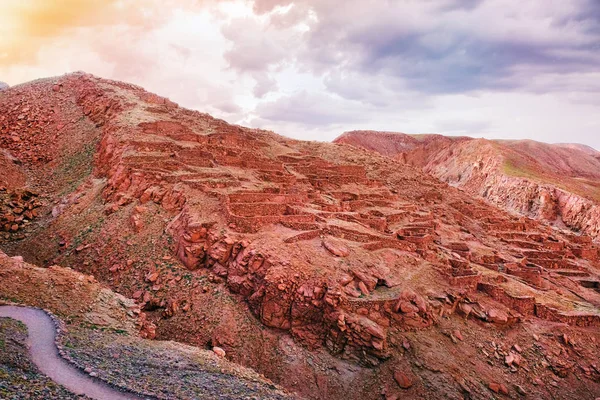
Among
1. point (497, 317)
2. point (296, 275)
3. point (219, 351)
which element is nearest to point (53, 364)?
point (219, 351)

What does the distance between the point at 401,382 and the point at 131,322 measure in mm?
9984

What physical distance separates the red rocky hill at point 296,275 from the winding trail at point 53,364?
17.1 feet

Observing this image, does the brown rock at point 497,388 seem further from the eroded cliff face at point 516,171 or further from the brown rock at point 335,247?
the eroded cliff face at point 516,171

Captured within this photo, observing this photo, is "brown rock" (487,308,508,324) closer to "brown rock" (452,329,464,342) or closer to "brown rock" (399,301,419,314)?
"brown rock" (452,329,464,342)

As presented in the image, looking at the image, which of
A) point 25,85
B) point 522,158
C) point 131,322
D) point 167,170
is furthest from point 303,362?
point 522,158

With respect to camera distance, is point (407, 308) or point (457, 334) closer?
point (407, 308)

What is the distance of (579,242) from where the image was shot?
1377 inches

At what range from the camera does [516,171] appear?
6266 cm

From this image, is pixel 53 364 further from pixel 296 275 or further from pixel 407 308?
pixel 407 308

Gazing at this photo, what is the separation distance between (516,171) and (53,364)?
7088 centimetres

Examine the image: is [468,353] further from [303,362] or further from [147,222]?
[147,222]

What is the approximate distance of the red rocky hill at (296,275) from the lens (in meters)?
13.9

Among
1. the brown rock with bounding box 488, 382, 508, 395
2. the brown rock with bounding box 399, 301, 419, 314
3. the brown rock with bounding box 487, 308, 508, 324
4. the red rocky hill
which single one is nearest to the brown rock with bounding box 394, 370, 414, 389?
the red rocky hill

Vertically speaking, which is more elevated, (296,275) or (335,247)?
(335,247)
